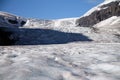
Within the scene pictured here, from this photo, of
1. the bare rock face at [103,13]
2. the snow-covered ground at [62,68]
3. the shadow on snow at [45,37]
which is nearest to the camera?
the snow-covered ground at [62,68]

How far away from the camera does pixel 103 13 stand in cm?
3062

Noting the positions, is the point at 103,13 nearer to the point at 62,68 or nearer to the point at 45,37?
the point at 45,37

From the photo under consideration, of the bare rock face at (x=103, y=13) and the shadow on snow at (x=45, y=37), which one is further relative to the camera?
the bare rock face at (x=103, y=13)

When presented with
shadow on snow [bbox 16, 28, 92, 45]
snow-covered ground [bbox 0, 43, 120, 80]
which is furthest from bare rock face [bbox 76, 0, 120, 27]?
snow-covered ground [bbox 0, 43, 120, 80]

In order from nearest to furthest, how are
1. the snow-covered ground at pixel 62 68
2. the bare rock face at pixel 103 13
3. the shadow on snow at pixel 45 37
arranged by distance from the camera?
1. the snow-covered ground at pixel 62 68
2. the shadow on snow at pixel 45 37
3. the bare rock face at pixel 103 13

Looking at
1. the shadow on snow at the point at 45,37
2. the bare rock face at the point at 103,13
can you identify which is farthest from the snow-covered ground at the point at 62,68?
the bare rock face at the point at 103,13

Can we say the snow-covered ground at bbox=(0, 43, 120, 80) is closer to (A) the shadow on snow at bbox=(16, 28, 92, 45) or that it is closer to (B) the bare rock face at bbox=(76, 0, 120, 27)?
(A) the shadow on snow at bbox=(16, 28, 92, 45)

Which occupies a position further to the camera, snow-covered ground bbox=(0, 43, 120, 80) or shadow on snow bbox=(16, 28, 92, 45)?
shadow on snow bbox=(16, 28, 92, 45)

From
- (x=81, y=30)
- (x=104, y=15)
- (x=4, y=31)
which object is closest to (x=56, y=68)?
(x=4, y=31)

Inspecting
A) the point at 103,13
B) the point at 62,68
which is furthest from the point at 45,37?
the point at 103,13

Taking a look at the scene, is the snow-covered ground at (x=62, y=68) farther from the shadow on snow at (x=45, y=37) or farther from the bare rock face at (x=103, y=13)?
the bare rock face at (x=103, y=13)

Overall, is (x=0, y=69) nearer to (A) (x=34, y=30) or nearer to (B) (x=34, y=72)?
(B) (x=34, y=72)

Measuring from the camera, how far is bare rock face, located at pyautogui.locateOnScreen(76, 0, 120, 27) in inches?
1159

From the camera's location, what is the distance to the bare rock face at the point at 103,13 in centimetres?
2943
